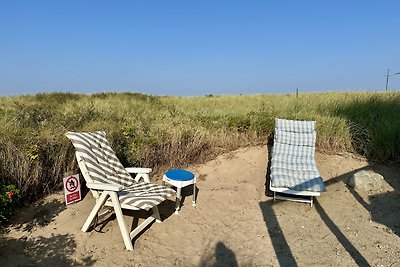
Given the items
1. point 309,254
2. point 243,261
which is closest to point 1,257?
point 243,261

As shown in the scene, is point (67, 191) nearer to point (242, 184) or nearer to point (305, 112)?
point (242, 184)

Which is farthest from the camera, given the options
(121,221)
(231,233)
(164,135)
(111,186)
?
(164,135)

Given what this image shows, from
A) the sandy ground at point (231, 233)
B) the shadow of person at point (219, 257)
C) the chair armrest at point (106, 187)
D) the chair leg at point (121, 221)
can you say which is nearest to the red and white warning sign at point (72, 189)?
the sandy ground at point (231, 233)

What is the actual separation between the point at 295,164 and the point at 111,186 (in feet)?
11.2

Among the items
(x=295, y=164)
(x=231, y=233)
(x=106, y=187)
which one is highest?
(x=106, y=187)

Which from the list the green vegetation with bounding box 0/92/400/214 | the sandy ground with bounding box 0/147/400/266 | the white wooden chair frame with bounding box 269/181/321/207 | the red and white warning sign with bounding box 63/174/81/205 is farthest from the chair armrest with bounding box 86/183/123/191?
the white wooden chair frame with bounding box 269/181/321/207

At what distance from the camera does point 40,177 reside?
4.58 meters

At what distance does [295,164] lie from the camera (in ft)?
18.8

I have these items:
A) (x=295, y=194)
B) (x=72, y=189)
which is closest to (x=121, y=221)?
(x=72, y=189)

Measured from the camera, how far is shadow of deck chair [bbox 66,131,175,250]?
3582mm

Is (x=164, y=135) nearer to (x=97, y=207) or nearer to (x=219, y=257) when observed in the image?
(x=97, y=207)

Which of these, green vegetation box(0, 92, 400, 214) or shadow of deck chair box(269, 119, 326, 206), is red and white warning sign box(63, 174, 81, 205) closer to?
green vegetation box(0, 92, 400, 214)

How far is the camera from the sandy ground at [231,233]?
141 inches

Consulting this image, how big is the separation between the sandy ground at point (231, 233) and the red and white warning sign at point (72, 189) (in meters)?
0.12
